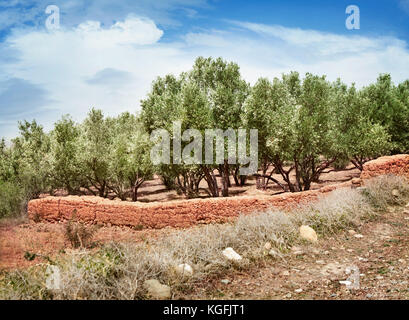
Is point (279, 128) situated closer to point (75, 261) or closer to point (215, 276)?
point (215, 276)

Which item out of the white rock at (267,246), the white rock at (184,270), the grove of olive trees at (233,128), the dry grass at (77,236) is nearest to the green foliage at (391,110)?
the grove of olive trees at (233,128)

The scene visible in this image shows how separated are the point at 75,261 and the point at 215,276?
3.10 meters

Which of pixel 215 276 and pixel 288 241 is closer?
pixel 215 276

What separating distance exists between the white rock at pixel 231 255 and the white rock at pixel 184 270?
116cm

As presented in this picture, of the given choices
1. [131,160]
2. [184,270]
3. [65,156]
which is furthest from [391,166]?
[65,156]

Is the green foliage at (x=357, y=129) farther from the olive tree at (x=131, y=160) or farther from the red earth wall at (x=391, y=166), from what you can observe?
the olive tree at (x=131, y=160)

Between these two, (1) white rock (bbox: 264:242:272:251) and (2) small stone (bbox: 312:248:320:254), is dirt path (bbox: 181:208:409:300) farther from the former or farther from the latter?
(1) white rock (bbox: 264:242:272:251)

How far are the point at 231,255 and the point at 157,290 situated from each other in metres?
2.33

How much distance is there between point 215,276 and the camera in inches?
286

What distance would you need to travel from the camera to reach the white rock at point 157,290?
6.10 m

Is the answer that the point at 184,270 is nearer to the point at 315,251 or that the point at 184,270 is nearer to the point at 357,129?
the point at 315,251

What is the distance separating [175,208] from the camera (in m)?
14.8

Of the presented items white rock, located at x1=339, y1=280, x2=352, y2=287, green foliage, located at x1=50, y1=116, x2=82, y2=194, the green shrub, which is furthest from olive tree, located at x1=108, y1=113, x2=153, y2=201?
white rock, located at x1=339, y1=280, x2=352, y2=287
